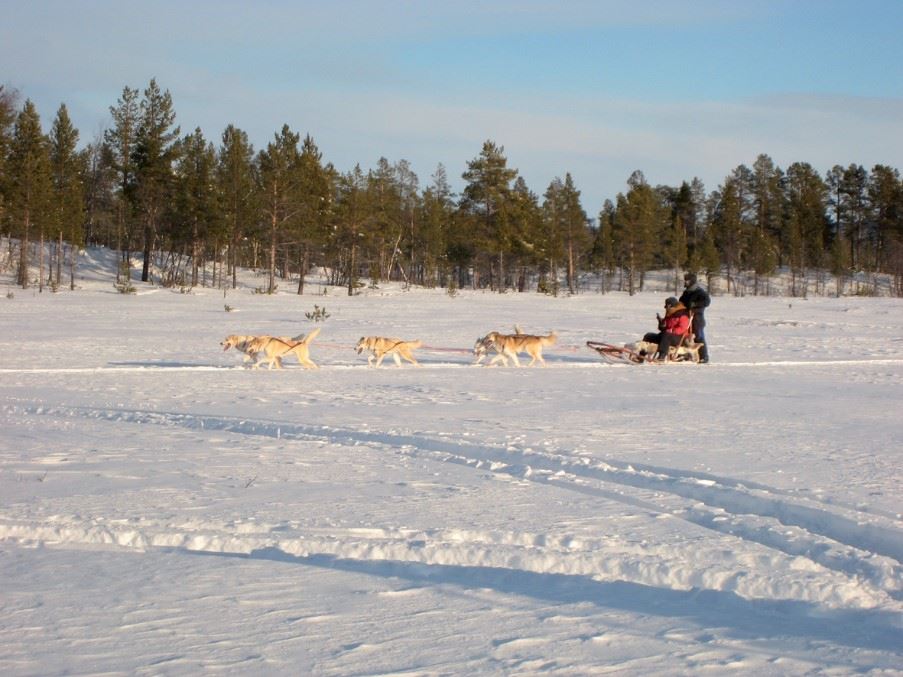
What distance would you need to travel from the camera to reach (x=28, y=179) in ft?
132

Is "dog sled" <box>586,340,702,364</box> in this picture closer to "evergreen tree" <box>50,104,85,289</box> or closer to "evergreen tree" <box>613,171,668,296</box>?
"evergreen tree" <box>50,104,85,289</box>

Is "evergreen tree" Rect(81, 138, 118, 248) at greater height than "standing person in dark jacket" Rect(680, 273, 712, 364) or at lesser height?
greater

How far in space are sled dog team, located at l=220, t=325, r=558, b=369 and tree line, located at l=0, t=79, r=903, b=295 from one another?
82.3 ft

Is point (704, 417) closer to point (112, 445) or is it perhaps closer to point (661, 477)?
point (661, 477)

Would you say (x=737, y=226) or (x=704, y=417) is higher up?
(x=737, y=226)

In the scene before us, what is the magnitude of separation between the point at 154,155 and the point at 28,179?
25.0 feet

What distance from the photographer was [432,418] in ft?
32.2

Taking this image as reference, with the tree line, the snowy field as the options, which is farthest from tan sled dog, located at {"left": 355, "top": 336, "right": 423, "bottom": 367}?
the tree line

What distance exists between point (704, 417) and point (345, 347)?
10.1 metres

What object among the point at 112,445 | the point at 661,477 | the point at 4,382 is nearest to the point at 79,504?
the point at 112,445

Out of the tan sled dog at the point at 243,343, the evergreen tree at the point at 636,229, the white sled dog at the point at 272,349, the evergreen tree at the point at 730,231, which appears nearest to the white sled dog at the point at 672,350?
the white sled dog at the point at 272,349

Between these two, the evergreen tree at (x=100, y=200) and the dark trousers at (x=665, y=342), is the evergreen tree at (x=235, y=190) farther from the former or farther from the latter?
the dark trousers at (x=665, y=342)

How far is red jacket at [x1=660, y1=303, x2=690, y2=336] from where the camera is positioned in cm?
1617

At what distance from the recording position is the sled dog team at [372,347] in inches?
589
